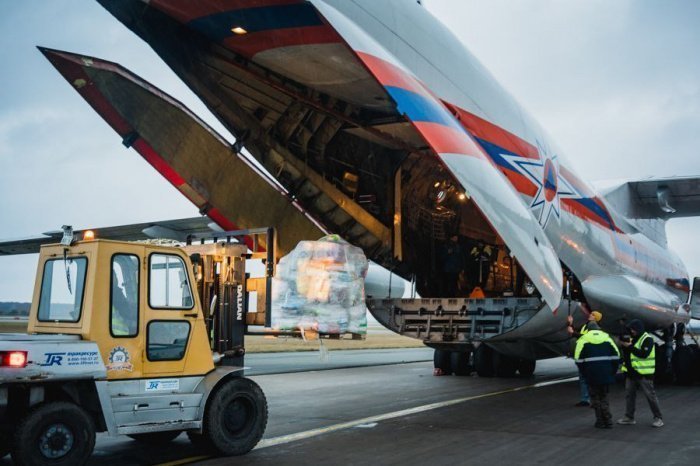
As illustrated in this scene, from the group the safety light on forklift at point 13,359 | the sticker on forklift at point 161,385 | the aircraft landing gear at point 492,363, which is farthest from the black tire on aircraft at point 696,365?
the safety light on forklift at point 13,359

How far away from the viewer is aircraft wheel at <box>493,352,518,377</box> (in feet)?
51.2

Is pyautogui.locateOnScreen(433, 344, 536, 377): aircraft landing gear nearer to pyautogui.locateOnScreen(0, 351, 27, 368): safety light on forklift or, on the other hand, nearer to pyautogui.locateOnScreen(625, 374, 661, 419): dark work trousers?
pyautogui.locateOnScreen(625, 374, 661, 419): dark work trousers

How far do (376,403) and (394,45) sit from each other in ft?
18.0

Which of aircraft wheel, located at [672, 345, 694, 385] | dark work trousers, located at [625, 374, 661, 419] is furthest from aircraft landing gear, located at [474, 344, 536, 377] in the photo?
dark work trousers, located at [625, 374, 661, 419]

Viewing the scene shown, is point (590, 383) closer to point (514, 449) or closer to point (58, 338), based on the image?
point (514, 449)

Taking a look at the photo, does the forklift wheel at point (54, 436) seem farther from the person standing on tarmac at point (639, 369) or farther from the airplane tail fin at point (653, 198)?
the airplane tail fin at point (653, 198)

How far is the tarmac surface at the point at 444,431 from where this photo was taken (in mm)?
6574

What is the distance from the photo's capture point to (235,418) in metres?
6.62

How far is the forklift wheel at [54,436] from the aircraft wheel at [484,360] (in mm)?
11390

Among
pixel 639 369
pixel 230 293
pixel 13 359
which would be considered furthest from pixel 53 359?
pixel 639 369

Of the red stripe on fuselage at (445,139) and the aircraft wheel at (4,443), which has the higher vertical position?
the red stripe on fuselage at (445,139)

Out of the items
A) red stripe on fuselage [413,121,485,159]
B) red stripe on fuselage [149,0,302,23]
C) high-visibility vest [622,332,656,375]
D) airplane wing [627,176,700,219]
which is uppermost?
red stripe on fuselage [149,0,302,23]

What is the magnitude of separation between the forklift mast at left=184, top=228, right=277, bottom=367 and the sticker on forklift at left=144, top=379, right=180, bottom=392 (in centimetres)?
88

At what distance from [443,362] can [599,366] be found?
25.8ft
